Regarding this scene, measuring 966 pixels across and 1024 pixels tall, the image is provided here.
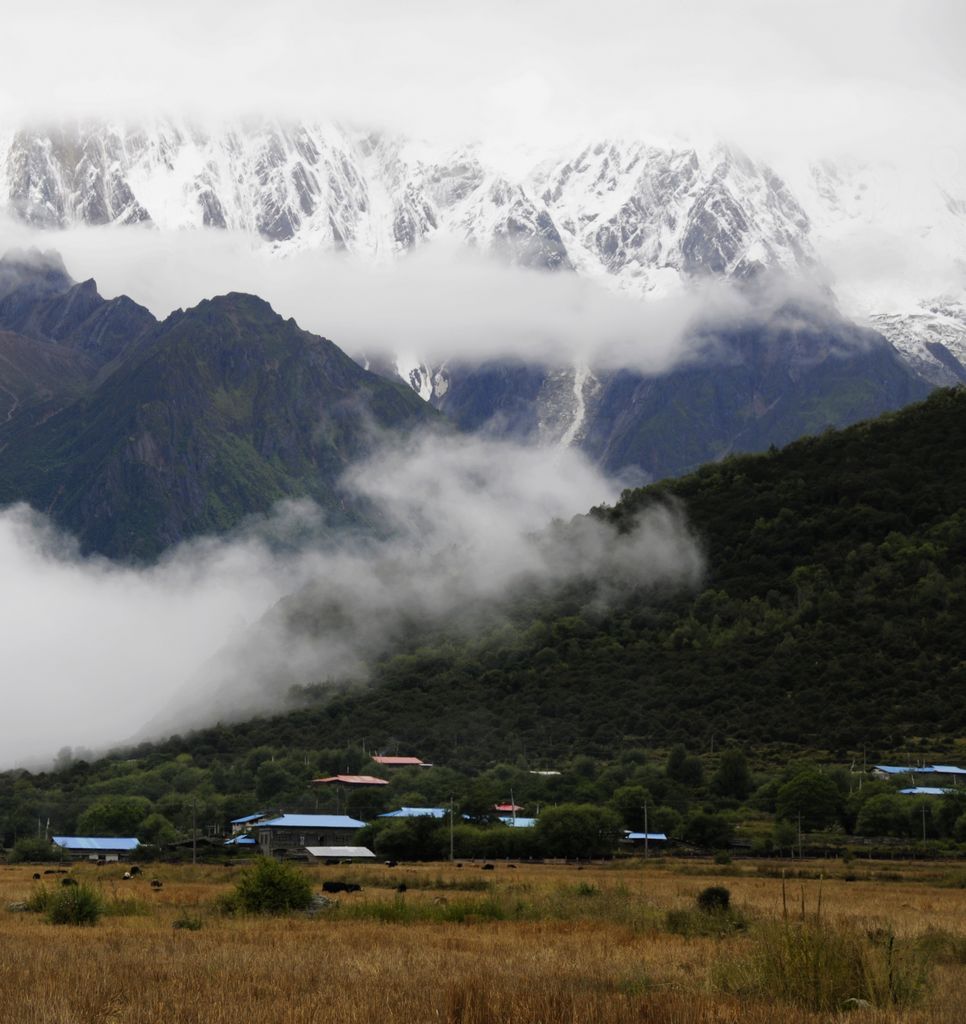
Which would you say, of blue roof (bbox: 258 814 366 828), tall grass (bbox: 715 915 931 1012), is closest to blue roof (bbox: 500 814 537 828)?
blue roof (bbox: 258 814 366 828)

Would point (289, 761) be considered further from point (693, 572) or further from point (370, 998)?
point (370, 998)

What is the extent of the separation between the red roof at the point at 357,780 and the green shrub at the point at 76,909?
11252 cm

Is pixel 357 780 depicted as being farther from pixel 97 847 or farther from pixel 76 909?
pixel 76 909

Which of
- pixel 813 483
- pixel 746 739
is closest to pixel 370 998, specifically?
pixel 746 739

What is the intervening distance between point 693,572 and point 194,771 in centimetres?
6431

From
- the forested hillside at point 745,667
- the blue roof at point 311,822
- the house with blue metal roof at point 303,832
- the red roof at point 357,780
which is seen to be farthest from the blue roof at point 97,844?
the red roof at point 357,780

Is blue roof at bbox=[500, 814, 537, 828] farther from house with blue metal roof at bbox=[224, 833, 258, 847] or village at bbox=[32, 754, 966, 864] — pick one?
house with blue metal roof at bbox=[224, 833, 258, 847]

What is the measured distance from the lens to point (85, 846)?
129000mm

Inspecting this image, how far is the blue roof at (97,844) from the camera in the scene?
128m

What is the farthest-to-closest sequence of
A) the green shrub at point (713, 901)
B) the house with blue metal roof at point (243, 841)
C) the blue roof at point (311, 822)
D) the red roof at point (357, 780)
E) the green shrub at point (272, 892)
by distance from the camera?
the red roof at point (357, 780) → the house with blue metal roof at point (243, 841) → the blue roof at point (311, 822) → the green shrub at point (272, 892) → the green shrub at point (713, 901)

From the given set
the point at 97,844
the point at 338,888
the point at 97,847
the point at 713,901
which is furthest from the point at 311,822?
the point at 713,901

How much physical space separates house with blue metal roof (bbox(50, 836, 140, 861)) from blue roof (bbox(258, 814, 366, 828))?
11.1m

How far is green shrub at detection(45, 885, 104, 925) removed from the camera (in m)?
43.0

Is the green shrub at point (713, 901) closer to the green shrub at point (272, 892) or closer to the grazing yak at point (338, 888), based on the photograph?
the green shrub at point (272, 892)
